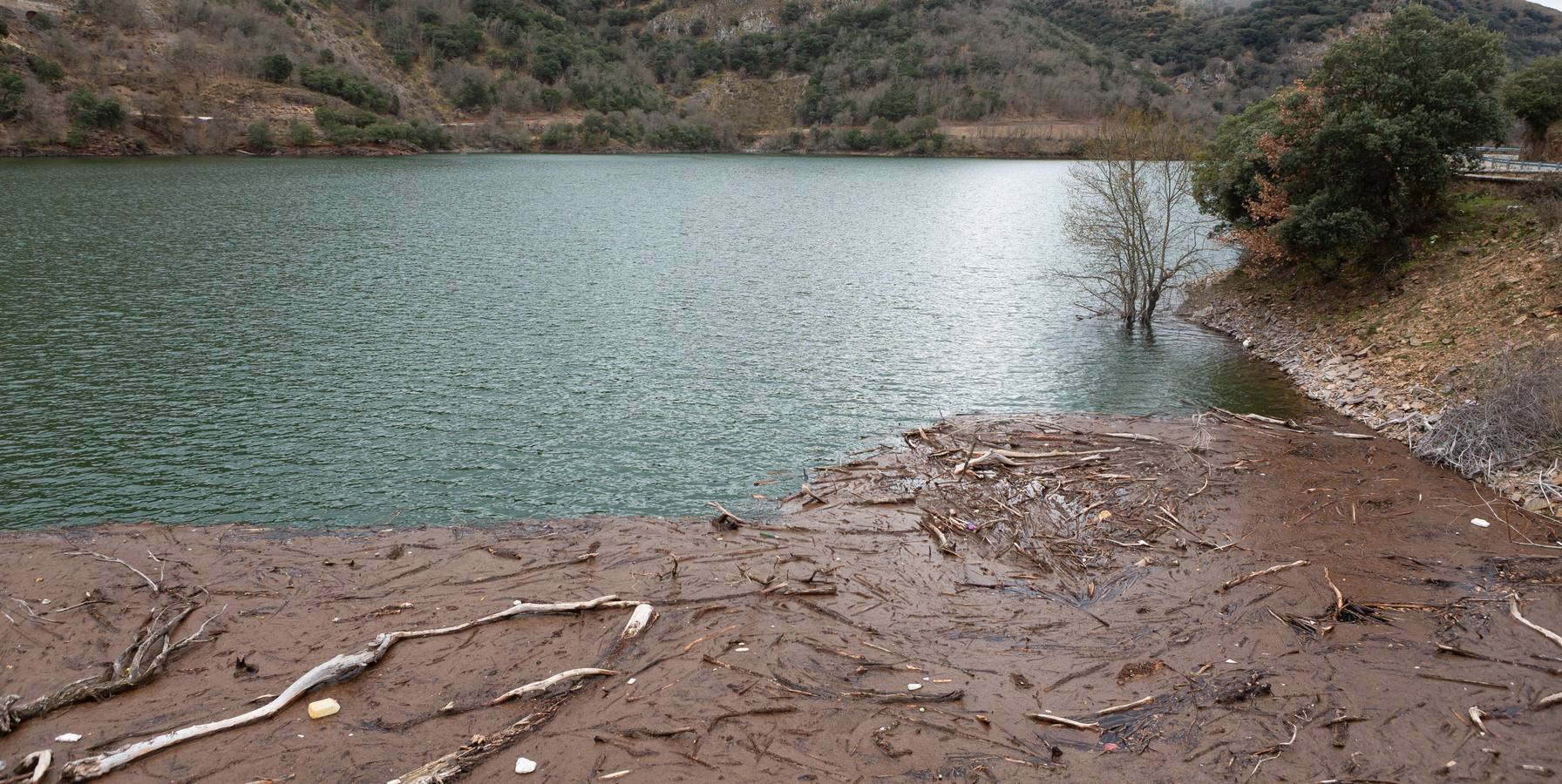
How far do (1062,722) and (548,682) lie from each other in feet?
20.8

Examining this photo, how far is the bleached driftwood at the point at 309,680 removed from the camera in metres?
9.43

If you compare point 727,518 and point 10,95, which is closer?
point 727,518

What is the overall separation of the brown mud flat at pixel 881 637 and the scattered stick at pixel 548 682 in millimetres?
117

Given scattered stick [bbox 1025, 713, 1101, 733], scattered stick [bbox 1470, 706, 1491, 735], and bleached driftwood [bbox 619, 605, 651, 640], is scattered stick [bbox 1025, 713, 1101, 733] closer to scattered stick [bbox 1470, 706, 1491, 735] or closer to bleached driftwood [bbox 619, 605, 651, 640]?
scattered stick [bbox 1470, 706, 1491, 735]

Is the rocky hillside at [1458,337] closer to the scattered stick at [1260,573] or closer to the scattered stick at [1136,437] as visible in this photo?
the scattered stick at [1136,437]

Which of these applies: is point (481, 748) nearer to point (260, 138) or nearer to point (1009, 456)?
point (1009, 456)

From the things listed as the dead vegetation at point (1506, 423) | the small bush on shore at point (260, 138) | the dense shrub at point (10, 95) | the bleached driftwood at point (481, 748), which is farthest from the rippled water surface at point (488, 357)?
the small bush on shore at point (260, 138)

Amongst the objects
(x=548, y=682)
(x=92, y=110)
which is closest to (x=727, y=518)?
(x=548, y=682)

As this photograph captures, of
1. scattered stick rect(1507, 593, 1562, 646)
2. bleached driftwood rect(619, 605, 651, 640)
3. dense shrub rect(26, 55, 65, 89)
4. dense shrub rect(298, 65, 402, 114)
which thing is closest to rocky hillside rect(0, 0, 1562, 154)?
dense shrub rect(26, 55, 65, 89)

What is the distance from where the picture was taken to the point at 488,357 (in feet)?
91.6

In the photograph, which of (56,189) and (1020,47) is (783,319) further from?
(1020,47)

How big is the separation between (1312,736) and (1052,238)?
50.8 meters

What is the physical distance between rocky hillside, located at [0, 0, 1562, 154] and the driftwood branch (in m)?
107

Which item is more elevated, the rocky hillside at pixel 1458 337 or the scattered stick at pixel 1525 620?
the rocky hillside at pixel 1458 337
